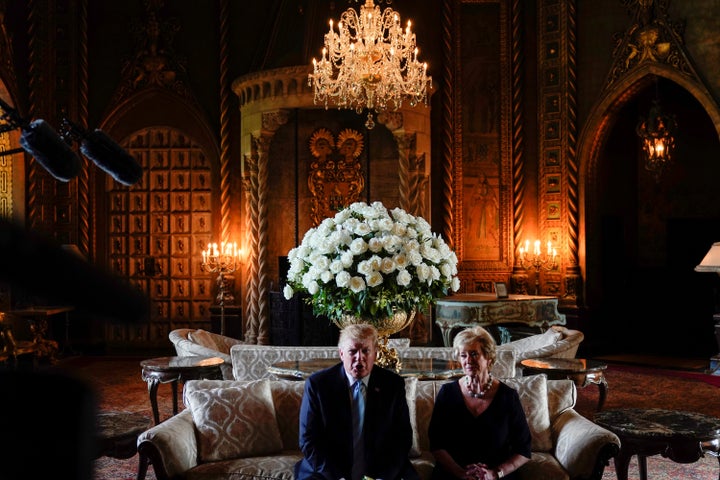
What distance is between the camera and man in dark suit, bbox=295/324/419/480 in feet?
11.9

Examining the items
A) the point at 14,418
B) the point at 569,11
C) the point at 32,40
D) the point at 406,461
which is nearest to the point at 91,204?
the point at 32,40

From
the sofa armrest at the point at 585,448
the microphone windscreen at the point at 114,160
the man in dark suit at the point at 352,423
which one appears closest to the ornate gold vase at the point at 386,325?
the man in dark suit at the point at 352,423

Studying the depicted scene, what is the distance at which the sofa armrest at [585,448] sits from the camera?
3.75m

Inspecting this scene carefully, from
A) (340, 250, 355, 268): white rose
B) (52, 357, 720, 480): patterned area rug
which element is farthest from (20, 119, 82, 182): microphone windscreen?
(52, 357, 720, 480): patterned area rug

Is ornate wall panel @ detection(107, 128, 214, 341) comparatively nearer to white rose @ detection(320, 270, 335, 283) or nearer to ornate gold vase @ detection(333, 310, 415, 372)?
ornate gold vase @ detection(333, 310, 415, 372)

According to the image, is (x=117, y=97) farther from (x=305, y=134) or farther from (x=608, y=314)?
(x=608, y=314)

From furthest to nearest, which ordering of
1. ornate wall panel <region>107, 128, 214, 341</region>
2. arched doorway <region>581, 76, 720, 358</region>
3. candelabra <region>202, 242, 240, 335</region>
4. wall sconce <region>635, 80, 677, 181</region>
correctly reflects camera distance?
arched doorway <region>581, 76, 720, 358</region> → ornate wall panel <region>107, 128, 214, 341</region> → wall sconce <region>635, 80, 677, 181</region> → candelabra <region>202, 242, 240, 335</region>

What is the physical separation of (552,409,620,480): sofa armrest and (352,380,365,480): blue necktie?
3.33ft

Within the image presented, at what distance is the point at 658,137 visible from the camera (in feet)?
35.6

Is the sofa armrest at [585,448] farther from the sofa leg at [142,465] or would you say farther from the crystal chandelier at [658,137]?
the crystal chandelier at [658,137]

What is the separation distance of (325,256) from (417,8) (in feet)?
26.1

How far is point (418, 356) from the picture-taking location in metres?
5.80

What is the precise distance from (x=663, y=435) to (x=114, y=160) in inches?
117

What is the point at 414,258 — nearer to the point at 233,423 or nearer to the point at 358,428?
the point at 358,428
